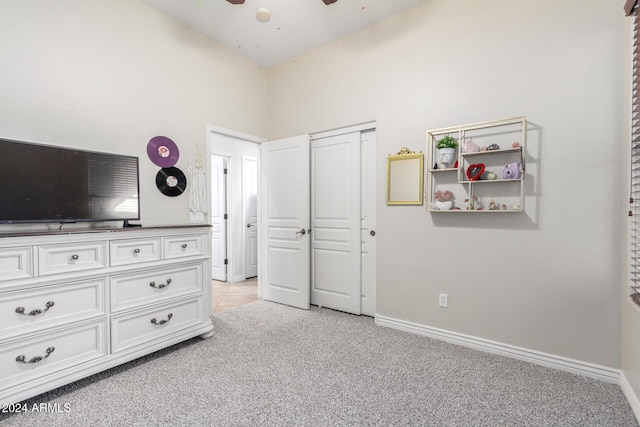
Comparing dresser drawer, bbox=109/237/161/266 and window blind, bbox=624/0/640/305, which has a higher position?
window blind, bbox=624/0/640/305

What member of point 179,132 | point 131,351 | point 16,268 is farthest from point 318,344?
point 179,132

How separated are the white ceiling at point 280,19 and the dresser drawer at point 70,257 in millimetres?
2206

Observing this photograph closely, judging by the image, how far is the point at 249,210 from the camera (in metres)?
4.98

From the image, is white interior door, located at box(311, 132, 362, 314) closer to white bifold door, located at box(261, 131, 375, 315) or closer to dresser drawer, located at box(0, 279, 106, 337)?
white bifold door, located at box(261, 131, 375, 315)

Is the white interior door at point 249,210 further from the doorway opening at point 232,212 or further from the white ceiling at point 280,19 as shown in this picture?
the white ceiling at point 280,19

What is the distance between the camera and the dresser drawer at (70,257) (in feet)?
5.83

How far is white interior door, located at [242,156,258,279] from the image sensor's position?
492 cm

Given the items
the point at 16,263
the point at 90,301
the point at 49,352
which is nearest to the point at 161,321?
the point at 90,301

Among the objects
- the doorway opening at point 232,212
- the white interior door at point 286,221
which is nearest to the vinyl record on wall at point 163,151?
the white interior door at point 286,221

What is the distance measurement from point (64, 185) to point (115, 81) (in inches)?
39.2

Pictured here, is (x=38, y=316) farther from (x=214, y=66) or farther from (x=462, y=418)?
(x=214, y=66)

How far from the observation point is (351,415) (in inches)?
65.3

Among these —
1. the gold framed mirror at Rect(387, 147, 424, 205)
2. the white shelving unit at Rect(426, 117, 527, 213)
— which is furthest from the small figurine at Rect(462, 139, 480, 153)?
the gold framed mirror at Rect(387, 147, 424, 205)

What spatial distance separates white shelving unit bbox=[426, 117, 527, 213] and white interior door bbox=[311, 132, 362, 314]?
909mm
